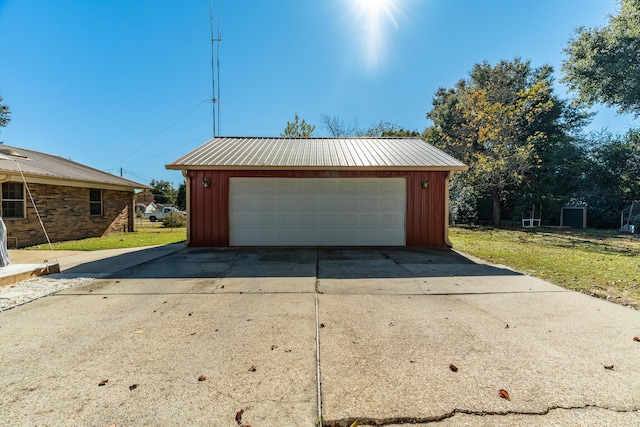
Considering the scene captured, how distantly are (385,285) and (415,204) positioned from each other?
14.8ft

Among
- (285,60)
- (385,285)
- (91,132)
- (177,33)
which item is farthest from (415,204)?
(91,132)

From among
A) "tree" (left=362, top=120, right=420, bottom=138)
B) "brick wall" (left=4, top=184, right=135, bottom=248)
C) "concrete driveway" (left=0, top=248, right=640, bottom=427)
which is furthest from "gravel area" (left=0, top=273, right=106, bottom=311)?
"tree" (left=362, top=120, right=420, bottom=138)

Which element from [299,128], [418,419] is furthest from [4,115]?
[418,419]

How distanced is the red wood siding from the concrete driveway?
3.85m

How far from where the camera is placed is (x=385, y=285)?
15.8 ft

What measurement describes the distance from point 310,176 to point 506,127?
12403 millimetres

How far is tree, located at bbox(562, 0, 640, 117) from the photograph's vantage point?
48.4 ft

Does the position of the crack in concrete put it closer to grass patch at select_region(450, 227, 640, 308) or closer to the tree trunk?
grass patch at select_region(450, 227, 640, 308)

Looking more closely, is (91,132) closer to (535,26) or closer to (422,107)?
(422,107)

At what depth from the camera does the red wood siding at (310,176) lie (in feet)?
27.8

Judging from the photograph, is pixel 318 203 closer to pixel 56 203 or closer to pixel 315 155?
pixel 315 155

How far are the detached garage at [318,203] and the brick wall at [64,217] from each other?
566 cm

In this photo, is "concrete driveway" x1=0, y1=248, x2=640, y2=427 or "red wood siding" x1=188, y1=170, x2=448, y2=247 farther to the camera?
"red wood siding" x1=188, y1=170, x2=448, y2=247

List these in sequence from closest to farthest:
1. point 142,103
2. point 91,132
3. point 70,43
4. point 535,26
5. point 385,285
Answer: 1. point 385,285
2. point 535,26
3. point 70,43
4. point 142,103
5. point 91,132
